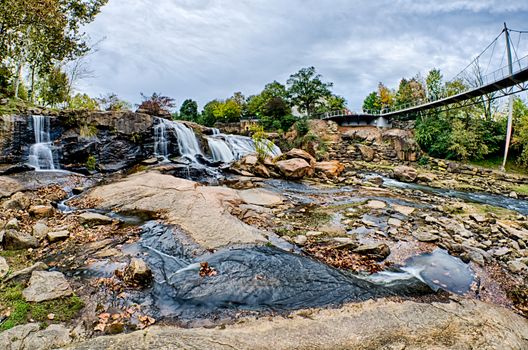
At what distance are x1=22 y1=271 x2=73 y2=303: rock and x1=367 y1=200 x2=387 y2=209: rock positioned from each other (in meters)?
7.61

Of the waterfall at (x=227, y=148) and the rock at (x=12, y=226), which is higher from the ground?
the waterfall at (x=227, y=148)

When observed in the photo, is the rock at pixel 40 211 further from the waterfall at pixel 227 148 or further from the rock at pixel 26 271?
the waterfall at pixel 227 148

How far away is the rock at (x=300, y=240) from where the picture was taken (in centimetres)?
534

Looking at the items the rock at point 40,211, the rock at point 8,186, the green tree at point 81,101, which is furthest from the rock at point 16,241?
the green tree at point 81,101

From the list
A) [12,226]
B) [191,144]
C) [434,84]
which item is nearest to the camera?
[12,226]

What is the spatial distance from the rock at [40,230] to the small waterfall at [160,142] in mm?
10462

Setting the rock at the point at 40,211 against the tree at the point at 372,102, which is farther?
the tree at the point at 372,102

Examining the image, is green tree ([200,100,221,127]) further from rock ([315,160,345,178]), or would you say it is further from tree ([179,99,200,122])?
rock ([315,160,345,178])

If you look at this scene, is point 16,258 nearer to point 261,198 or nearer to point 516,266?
point 261,198

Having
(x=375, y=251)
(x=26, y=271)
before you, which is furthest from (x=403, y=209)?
(x=26, y=271)

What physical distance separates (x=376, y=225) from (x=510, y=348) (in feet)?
13.1

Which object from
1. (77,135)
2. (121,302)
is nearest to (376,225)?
(121,302)

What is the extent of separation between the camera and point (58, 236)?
4.91 meters

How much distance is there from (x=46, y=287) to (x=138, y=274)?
1025mm
